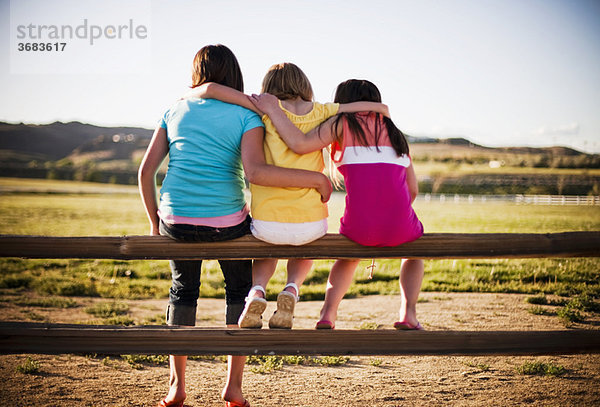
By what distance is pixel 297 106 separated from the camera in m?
3.68

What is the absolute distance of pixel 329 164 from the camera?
3912 mm

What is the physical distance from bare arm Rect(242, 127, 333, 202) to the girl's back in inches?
9.8

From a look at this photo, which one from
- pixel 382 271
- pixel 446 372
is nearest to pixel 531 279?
pixel 382 271

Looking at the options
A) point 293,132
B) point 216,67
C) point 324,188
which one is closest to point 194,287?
point 324,188

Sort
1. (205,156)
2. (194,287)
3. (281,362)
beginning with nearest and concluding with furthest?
1. (205,156)
2. (194,287)
3. (281,362)

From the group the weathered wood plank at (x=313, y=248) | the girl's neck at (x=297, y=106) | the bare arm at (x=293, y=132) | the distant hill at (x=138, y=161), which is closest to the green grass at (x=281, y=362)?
the weathered wood plank at (x=313, y=248)

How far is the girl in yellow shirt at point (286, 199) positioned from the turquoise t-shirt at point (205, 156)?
12cm

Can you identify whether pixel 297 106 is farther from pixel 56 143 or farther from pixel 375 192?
pixel 56 143

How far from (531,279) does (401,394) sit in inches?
278

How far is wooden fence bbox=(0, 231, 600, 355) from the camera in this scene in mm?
3447

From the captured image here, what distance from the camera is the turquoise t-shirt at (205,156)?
11.4ft

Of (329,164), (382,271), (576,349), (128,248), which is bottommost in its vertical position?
(382,271)

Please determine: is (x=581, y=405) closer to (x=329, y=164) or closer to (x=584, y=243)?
(x=584, y=243)

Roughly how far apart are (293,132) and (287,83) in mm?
511
